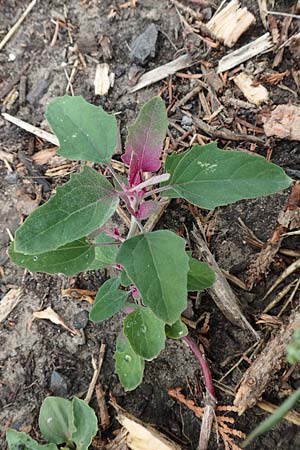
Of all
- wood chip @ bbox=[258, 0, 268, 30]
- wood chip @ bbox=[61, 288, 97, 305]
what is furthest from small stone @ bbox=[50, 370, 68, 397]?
wood chip @ bbox=[258, 0, 268, 30]

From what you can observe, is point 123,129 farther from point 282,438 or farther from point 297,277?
point 282,438

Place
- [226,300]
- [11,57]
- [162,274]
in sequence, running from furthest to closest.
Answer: [11,57] → [226,300] → [162,274]

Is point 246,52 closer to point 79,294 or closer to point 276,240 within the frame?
point 276,240

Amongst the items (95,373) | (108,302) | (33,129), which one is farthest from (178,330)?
(33,129)

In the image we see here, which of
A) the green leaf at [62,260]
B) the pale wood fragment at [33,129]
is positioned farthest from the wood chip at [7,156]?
the green leaf at [62,260]

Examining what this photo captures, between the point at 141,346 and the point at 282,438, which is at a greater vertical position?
the point at 141,346

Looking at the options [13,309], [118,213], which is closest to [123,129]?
[118,213]

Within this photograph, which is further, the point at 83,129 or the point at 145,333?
the point at 145,333
